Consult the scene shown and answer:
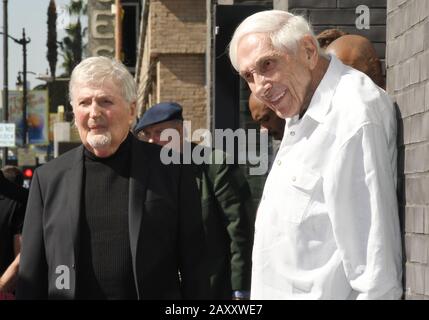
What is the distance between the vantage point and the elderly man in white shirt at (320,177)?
130 inches

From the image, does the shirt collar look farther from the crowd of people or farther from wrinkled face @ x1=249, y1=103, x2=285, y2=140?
wrinkled face @ x1=249, y1=103, x2=285, y2=140

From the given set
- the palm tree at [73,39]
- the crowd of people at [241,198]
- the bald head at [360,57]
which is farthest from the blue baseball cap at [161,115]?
the palm tree at [73,39]

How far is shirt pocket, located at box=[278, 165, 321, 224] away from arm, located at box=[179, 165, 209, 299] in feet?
3.80

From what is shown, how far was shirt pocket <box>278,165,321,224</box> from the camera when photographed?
3412 millimetres

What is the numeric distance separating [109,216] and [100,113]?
1.43 ft

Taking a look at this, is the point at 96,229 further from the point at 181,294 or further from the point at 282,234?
the point at 282,234

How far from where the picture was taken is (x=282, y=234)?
3480 mm

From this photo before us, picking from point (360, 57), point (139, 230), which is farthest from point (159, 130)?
point (139, 230)

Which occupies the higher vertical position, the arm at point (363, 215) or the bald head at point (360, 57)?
the bald head at point (360, 57)

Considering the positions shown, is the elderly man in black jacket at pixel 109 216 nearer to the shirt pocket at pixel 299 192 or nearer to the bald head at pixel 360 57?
the bald head at pixel 360 57

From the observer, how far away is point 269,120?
20.1 ft

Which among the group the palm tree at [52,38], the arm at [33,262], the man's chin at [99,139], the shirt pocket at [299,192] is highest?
the palm tree at [52,38]

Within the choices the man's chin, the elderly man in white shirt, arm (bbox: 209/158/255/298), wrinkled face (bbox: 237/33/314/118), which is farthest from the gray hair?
arm (bbox: 209/158/255/298)

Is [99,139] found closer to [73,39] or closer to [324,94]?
[324,94]
